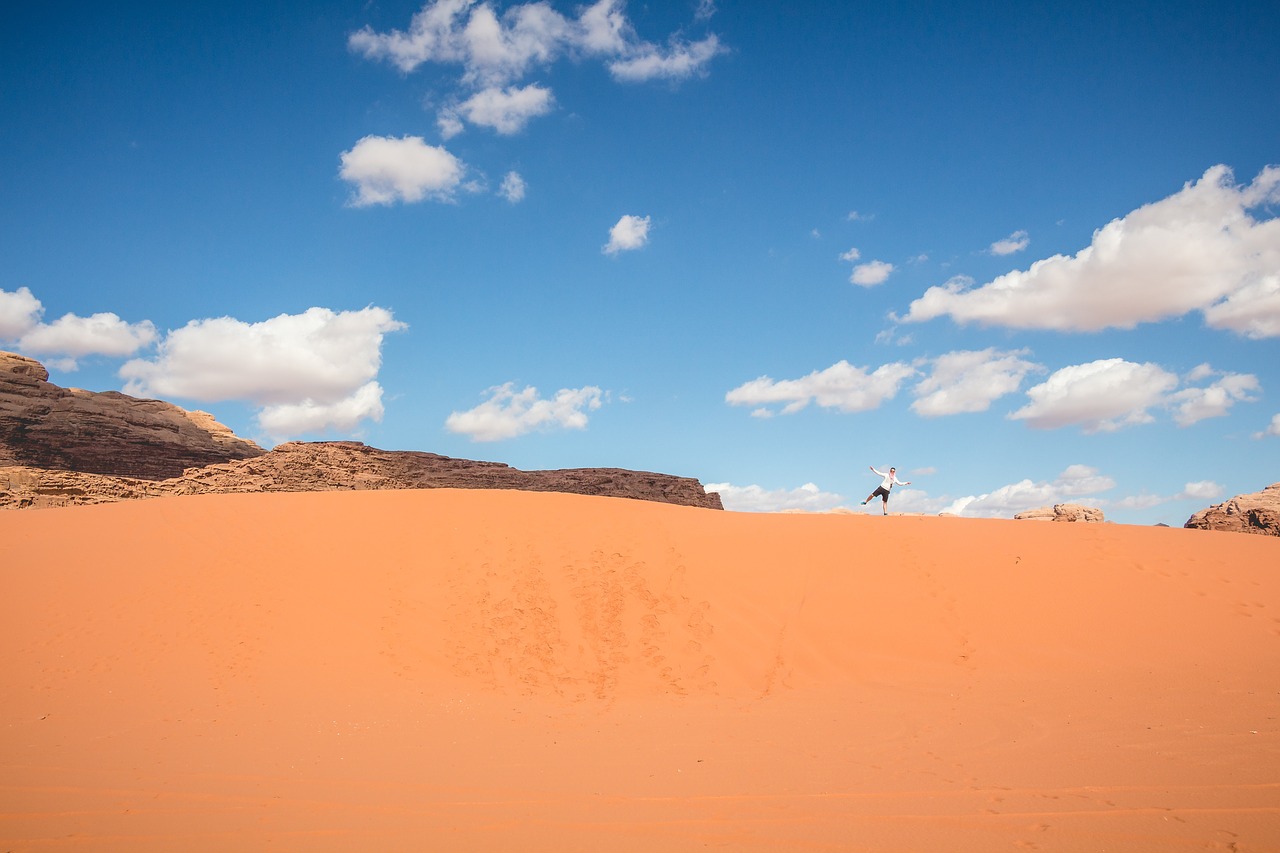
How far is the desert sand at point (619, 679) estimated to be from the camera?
532cm

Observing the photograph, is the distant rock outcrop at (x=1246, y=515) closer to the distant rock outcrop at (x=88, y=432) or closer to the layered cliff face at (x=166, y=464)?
the layered cliff face at (x=166, y=464)

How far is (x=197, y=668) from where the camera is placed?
9969 mm

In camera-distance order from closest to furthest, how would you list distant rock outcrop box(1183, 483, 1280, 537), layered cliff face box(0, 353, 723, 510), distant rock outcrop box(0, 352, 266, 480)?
distant rock outcrop box(1183, 483, 1280, 537) < layered cliff face box(0, 353, 723, 510) < distant rock outcrop box(0, 352, 266, 480)

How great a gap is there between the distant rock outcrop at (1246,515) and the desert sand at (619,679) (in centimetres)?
431

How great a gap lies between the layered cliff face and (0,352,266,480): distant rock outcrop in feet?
0.19

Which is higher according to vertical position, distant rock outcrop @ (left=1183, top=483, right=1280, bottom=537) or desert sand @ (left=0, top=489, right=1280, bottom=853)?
distant rock outcrop @ (left=1183, top=483, right=1280, bottom=537)

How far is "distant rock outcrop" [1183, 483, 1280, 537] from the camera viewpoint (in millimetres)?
18281

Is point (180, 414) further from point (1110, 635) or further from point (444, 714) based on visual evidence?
point (1110, 635)

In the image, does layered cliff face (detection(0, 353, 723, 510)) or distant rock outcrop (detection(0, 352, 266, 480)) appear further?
distant rock outcrop (detection(0, 352, 266, 480))

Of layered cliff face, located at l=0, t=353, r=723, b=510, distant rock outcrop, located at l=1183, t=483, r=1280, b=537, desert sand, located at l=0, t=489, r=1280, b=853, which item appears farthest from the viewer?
layered cliff face, located at l=0, t=353, r=723, b=510

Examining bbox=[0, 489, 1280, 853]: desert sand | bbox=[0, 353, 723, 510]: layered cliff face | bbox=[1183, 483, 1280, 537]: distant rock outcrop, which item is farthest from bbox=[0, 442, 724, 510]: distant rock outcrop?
bbox=[1183, 483, 1280, 537]: distant rock outcrop

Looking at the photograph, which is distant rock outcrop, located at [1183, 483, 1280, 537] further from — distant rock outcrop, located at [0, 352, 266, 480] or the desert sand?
distant rock outcrop, located at [0, 352, 266, 480]

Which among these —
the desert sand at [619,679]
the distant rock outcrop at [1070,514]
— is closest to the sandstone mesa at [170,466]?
the distant rock outcrop at [1070,514]

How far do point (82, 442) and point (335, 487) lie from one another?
1519cm
